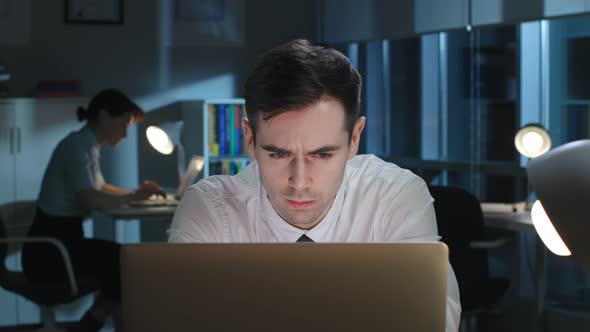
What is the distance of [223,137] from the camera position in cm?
585

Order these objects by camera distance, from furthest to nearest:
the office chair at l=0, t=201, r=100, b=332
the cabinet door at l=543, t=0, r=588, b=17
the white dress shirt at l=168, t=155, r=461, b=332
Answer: the cabinet door at l=543, t=0, r=588, b=17 < the office chair at l=0, t=201, r=100, b=332 < the white dress shirt at l=168, t=155, r=461, b=332

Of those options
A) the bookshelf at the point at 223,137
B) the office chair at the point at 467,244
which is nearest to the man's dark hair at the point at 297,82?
the office chair at the point at 467,244

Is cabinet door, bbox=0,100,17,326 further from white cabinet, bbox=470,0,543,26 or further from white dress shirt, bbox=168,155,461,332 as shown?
white dress shirt, bbox=168,155,461,332

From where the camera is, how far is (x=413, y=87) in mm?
6699

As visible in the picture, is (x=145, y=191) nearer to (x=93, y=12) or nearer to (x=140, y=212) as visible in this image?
(x=140, y=212)

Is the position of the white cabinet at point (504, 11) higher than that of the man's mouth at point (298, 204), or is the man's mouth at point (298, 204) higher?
the white cabinet at point (504, 11)

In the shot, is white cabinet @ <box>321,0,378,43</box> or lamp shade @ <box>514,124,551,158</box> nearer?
lamp shade @ <box>514,124,551,158</box>

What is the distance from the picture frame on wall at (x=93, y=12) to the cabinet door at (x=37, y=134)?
761mm

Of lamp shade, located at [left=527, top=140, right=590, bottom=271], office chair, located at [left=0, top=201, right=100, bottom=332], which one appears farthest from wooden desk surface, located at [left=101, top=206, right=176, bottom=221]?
lamp shade, located at [left=527, top=140, right=590, bottom=271]

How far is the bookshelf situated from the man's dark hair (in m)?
4.17

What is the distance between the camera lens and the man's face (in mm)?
1522

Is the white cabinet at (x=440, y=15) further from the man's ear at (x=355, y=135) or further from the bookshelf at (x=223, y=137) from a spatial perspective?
the man's ear at (x=355, y=135)

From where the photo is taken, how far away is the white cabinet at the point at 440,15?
519 cm

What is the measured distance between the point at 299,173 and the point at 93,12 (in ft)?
15.4
